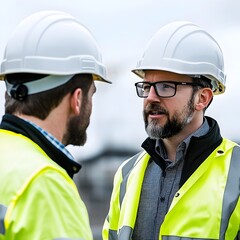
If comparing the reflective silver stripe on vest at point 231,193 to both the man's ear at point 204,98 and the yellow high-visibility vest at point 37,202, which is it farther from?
the yellow high-visibility vest at point 37,202

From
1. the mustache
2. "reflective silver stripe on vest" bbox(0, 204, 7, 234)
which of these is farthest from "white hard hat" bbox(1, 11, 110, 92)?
the mustache

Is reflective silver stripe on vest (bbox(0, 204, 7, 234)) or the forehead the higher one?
the forehead

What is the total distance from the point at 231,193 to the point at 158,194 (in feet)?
1.35

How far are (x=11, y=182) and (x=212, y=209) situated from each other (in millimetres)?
1467

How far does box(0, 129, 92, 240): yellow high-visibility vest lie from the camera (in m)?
2.48

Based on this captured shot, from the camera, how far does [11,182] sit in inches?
99.9

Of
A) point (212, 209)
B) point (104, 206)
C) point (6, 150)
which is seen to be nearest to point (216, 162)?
point (212, 209)

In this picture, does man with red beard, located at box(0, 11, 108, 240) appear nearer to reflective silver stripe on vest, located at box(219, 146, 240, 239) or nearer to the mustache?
the mustache

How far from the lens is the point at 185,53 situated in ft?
13.6

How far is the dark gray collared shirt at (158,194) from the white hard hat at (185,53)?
1.05 ft

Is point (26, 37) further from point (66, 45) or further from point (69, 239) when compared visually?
point (69, 239)

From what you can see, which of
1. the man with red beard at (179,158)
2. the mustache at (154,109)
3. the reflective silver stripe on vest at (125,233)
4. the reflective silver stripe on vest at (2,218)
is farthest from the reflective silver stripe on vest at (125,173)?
the reflective silver stripe on vest at (2,218)

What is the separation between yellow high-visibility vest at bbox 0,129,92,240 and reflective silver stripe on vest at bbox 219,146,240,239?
1.22m

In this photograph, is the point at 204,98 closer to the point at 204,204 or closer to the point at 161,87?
the point at 161,87
